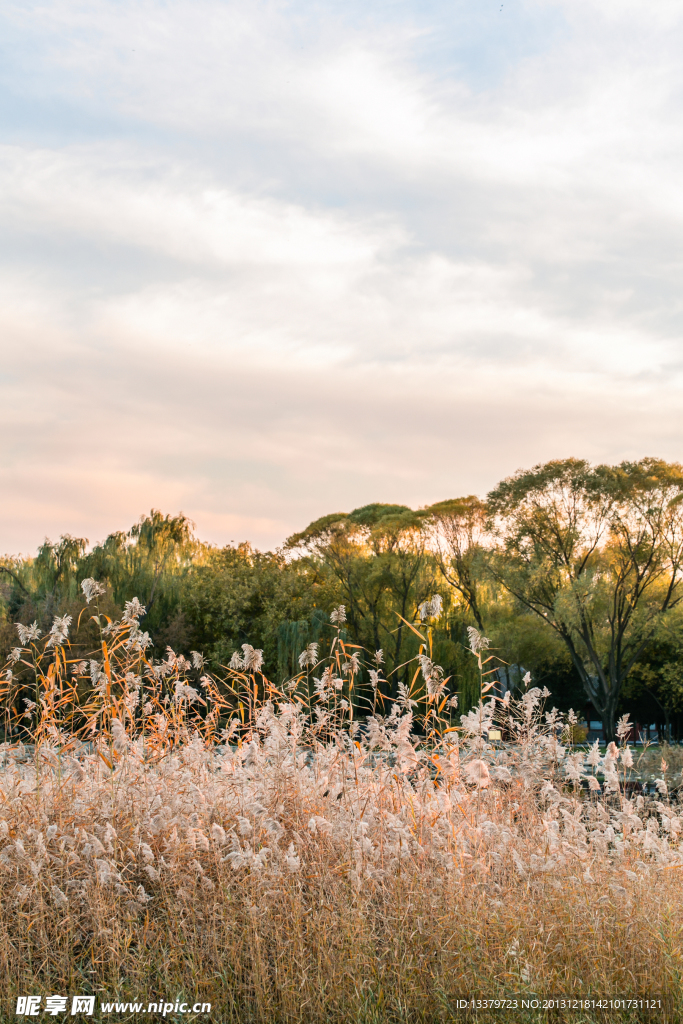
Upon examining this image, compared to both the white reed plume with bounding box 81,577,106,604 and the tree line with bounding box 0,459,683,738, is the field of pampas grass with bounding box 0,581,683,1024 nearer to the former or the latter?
the white reed plume with bounding box 81,577,106,604

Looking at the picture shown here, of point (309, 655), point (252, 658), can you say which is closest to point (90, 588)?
point (252, 658)

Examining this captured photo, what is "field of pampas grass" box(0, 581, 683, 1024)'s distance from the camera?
3.60 m

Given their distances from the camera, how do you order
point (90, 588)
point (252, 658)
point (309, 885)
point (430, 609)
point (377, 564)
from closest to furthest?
point (309, 885), point (430, 609), point (90, 588), point (252, 658), point (377, 564)

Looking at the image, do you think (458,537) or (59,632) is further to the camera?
(458,537)

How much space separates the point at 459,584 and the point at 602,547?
287 inches

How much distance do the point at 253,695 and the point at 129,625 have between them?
3.89ft

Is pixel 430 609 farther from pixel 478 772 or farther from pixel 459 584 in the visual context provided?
pixel 459 584

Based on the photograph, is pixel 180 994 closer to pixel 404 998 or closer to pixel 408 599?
pixel 404 998

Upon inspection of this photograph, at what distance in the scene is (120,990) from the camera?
3586 millimetres

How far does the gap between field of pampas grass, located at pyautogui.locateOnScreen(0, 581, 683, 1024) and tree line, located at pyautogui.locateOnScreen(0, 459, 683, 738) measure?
65.3 ft

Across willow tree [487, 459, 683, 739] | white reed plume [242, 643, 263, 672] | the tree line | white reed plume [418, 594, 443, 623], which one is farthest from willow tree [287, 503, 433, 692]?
white reed plume [418, 594, 443, 623]

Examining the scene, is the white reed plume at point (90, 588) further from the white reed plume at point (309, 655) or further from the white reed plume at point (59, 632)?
the white reed plume at point (309, 655)

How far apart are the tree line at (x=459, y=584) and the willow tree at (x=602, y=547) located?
5 centimetres

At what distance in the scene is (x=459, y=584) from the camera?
118ft
